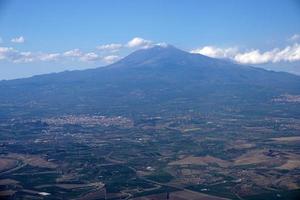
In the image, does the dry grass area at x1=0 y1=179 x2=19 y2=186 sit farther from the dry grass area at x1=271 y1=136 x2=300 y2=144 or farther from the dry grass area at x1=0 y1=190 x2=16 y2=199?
the dry grass area at x1=271 y1=136 x2=300 y2=144

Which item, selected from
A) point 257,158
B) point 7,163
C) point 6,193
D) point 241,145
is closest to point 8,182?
point 6,193

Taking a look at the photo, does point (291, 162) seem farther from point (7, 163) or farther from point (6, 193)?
point (7, 163)

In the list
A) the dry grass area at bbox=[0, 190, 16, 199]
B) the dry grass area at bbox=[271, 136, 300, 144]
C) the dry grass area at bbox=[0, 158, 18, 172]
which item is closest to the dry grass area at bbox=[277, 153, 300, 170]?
the dry grass area at bbox=[271, 136, 300, 144]

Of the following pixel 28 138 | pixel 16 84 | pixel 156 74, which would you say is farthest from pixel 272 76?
pixel 28 138

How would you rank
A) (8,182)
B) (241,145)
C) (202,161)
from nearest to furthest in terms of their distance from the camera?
(8,182), (202,161), (241,145)

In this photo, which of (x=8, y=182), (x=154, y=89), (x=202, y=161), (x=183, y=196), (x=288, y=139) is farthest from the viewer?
(x=154, y=89)

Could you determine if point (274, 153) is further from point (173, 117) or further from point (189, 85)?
point (189, 85)

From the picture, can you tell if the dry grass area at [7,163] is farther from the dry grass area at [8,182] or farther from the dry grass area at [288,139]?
the dry grass area at [288,139]
